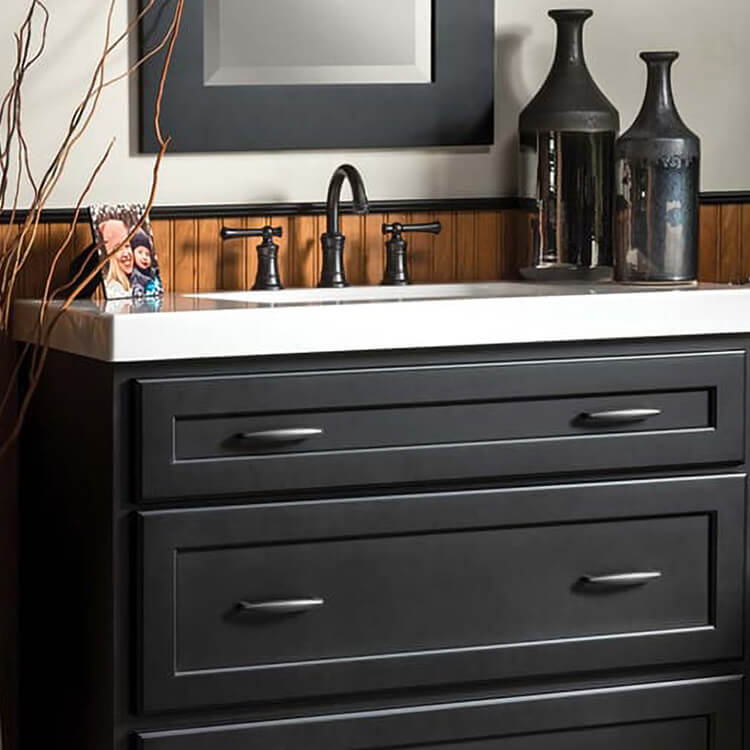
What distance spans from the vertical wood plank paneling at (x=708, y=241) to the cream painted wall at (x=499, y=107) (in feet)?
0.17

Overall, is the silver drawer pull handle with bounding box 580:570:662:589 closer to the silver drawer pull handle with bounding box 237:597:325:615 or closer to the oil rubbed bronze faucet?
the silver drawer pull handle with bounding box 237:597:325:615

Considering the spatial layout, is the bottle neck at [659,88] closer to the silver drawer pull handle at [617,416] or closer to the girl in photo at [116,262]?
the silver drawer pull handle at [617,416]

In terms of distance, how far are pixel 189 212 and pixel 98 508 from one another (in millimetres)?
655

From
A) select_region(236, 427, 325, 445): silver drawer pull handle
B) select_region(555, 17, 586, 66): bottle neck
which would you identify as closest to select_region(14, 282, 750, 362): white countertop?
select_region(236, 427, 325, 445): silver drawer pull handle

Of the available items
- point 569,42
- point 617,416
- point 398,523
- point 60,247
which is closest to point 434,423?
point 398,523

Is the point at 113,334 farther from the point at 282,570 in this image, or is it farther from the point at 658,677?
the point at 658,677

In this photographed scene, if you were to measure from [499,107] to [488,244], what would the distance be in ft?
0.81

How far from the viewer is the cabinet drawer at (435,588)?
2410 mm

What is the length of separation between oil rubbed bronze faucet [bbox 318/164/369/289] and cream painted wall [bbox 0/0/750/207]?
4.6 inches

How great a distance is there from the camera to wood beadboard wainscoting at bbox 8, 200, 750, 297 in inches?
113

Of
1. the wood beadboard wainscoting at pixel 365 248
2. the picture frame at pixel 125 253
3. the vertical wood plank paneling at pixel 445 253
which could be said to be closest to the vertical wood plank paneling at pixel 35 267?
A: the wood beadboard wainscoting at pixel 365 248

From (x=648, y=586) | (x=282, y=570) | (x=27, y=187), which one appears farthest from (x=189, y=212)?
(x=648, y=586)

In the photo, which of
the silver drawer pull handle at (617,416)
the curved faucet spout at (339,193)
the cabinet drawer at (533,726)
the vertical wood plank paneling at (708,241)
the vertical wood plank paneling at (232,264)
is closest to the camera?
the cabinet drawer at (533,726)

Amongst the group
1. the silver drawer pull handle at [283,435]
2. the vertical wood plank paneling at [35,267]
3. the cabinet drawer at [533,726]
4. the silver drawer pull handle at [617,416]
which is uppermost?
the vertical wood plank paneling at [35,267]
